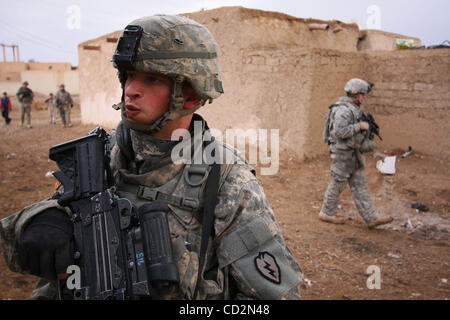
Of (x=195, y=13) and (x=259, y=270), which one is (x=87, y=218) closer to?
(x=259, y=270)

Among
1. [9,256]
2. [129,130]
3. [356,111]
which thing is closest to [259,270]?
[129,130]

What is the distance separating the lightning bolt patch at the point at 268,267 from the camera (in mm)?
1245

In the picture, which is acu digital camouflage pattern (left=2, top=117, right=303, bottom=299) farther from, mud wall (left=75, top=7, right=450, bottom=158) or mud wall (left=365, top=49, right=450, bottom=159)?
mud wall (left=365, top=49, right=450, bottom=159)

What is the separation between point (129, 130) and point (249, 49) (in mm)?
6859

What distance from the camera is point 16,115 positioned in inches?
766

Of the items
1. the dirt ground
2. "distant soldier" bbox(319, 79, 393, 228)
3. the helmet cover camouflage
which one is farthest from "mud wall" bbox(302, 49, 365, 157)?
the helmet cover camouflage

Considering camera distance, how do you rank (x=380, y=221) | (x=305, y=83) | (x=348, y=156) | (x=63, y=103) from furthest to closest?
(x=63, y=103), (x=305, y=83), (x=348, y=156), (x=380, y=221)

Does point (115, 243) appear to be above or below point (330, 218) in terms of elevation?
above

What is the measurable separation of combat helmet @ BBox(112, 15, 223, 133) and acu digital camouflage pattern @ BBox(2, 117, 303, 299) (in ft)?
0.66

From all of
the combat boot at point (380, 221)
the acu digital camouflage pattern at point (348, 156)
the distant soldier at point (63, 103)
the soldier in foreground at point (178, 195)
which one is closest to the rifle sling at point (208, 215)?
the soldier in foreground at point (178, 195)

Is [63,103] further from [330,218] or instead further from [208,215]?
[208,215]

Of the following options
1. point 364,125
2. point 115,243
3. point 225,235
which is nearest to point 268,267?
point 225,235

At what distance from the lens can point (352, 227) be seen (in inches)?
201

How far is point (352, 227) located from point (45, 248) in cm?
461
